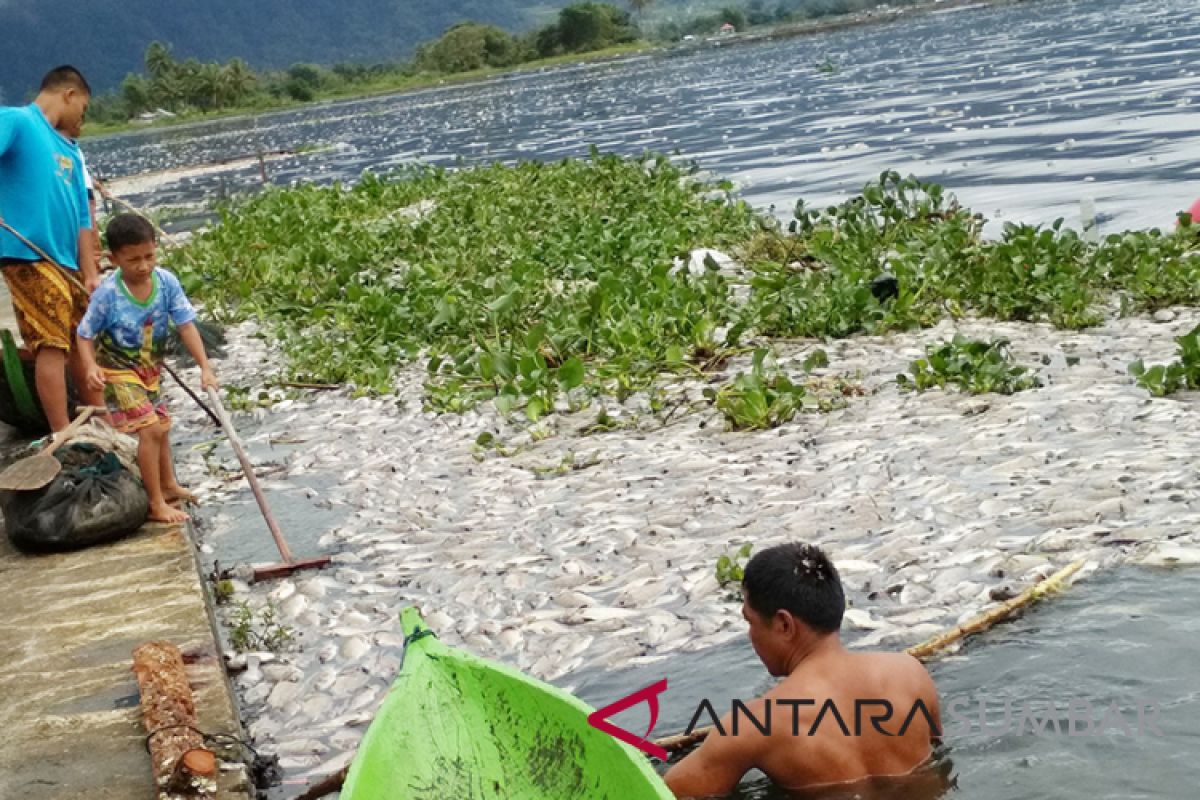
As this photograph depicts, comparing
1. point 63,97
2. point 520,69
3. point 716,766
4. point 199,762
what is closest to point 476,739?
point 716,766

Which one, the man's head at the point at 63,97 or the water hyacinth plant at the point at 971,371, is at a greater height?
the man's head at the point at 63,97

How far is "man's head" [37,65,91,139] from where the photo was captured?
365 inches

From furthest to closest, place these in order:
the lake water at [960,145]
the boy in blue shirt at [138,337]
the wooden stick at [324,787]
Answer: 1. the boy in blue shirt at [138,337]
2. the lake water at [960,145]
3. the wooden stick at [324,787]

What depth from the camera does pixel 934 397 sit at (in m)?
10.2

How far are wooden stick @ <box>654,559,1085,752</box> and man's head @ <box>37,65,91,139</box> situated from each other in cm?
621

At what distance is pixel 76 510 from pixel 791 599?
4.96 meters

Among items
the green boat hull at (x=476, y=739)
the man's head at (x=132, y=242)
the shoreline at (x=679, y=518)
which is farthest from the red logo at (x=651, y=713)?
the man's head at (x=132, y=242)

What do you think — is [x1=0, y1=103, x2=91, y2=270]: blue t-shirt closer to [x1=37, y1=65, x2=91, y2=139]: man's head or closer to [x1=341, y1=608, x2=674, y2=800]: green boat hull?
[x1=37, y1=65, x2=91, y2=139]: man's head

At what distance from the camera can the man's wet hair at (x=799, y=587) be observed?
5.05 meters

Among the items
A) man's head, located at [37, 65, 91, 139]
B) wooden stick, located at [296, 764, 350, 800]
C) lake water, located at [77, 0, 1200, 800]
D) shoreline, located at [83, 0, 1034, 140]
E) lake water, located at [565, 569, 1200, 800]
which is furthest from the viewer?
shoreline, located at [83, 0, 1034, 140]

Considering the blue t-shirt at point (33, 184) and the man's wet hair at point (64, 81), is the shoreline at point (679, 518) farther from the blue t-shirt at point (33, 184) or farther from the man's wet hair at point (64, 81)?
the man's wet hair at point (64, 81)

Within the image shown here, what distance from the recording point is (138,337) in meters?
8.56

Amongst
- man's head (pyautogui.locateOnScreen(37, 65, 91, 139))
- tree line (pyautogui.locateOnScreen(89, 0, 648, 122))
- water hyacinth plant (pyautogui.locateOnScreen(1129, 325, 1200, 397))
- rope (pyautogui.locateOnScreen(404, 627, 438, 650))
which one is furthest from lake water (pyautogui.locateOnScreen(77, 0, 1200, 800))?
tree line (pyautogui.locateOnScreen(89, 0, 648, 122))

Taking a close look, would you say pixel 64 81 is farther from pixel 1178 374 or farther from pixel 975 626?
pixel 1178 374
